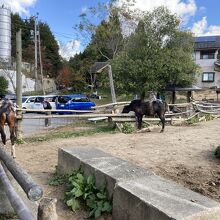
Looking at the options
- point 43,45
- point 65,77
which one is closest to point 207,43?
point 65,77

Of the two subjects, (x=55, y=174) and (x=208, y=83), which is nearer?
(x=55, y=174)

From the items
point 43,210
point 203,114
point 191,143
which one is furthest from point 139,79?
point 43,210

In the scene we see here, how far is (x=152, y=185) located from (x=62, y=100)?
76.8ft

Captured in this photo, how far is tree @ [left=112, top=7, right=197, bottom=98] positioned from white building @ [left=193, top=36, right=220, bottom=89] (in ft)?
53.3

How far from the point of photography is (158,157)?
727 cm

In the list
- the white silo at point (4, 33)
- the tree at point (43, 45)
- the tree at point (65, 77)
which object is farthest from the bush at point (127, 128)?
the tree at point (43, 45)

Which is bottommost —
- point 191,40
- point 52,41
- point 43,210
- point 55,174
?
point 55,174

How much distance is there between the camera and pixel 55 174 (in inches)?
247

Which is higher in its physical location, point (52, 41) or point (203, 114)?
point (52, 41)

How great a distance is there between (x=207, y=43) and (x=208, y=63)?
2859mm

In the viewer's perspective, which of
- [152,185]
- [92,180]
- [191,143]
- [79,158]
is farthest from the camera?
[191,143]

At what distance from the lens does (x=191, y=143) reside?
9086 mm

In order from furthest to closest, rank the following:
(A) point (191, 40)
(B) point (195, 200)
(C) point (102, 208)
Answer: (A) point (191, 40), (C) point (102, 208), (B) point (195, 200)

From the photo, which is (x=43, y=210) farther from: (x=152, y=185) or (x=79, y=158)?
(x=79, y=158)
